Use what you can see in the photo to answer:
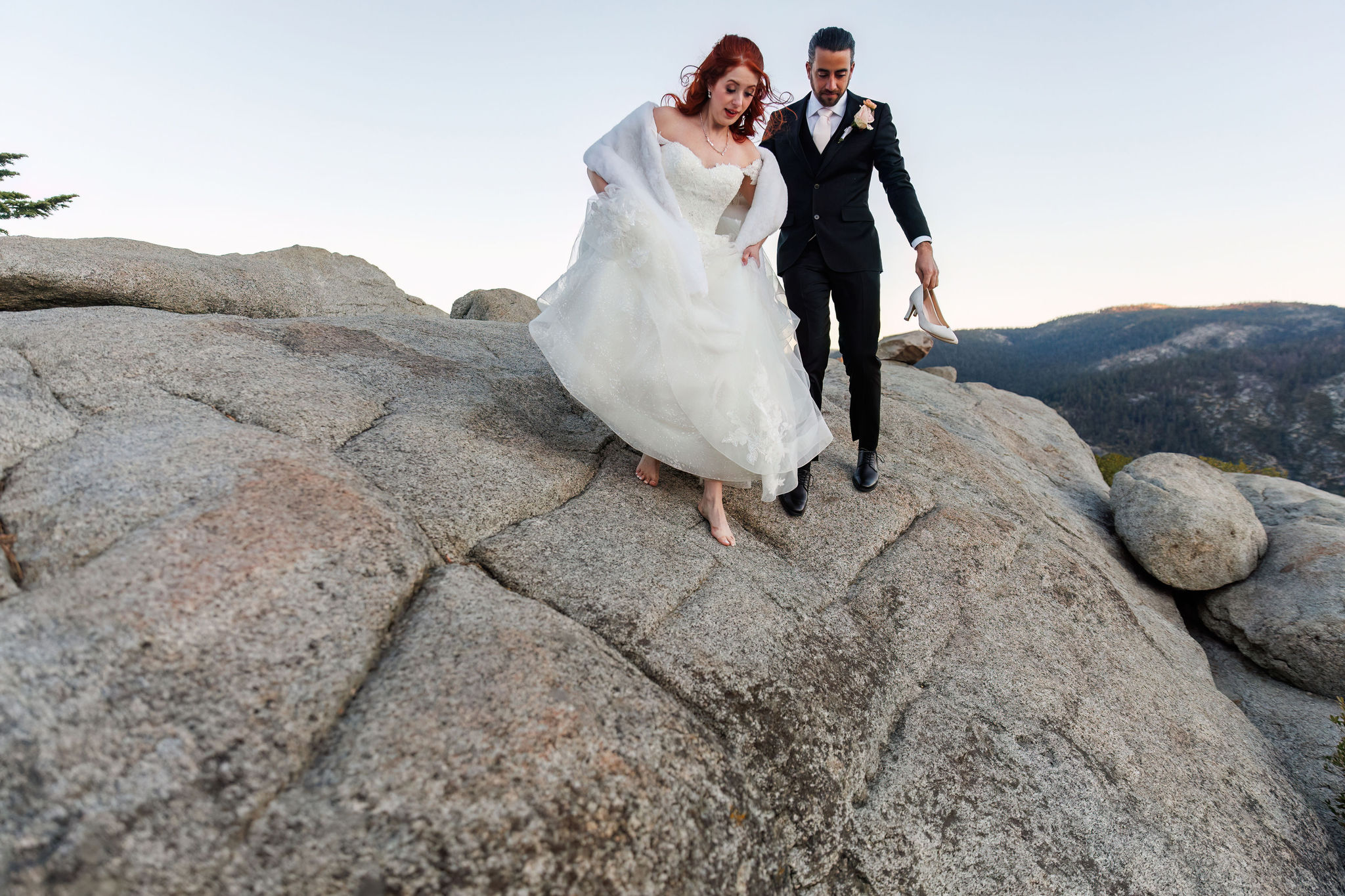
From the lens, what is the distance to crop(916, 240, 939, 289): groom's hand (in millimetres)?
5402

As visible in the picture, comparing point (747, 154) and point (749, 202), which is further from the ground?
point (747, 154)

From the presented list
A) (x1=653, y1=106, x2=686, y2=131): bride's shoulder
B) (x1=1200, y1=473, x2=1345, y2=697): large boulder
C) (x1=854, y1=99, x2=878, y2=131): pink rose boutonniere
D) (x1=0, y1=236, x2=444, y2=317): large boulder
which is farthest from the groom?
(x1=1200, y1=473, x2=1345, y2=697): large boulder

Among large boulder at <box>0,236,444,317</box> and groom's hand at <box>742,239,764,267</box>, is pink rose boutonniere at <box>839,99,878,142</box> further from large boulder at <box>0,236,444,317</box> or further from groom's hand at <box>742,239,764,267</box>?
large boulder at <box>0,236,444,317</box>

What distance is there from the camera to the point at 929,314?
5.39m

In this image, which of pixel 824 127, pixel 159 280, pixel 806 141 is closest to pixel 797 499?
pixel 806 141

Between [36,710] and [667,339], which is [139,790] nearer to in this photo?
[36,710]

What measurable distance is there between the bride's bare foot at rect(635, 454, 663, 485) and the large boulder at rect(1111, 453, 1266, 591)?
18.4 feet

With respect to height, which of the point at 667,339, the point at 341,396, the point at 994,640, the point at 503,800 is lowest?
the point at 994,640

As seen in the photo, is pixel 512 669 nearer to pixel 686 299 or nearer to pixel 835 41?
pixel 686 299

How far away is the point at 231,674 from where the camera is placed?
2475mm

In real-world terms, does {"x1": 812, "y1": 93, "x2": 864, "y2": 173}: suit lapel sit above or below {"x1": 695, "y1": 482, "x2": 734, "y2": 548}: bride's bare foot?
above

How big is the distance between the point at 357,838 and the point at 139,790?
0.63 m

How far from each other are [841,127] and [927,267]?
4.17 ft

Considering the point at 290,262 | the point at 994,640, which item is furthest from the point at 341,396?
the point at 290,262
